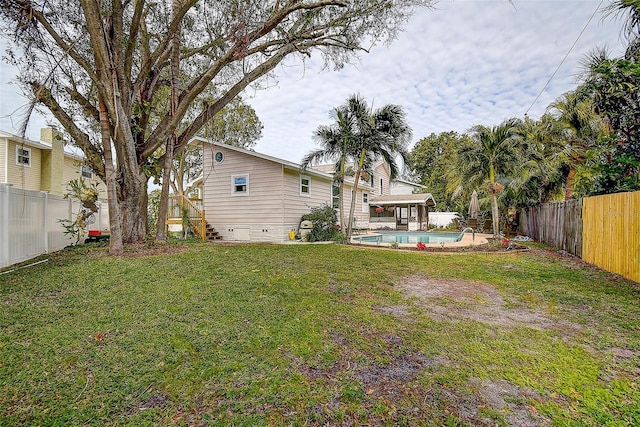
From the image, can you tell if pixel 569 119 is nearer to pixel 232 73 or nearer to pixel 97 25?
pixel 232 73

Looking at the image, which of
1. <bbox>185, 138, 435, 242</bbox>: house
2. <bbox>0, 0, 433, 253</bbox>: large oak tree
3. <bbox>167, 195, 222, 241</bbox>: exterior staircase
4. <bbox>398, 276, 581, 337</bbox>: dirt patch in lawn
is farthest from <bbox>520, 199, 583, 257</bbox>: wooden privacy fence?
<bbox>167, 195, 222, 241</bbox>: exterior staircase

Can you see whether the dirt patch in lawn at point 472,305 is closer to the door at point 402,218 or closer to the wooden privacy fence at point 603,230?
the wooden privacy fence at point 603,230

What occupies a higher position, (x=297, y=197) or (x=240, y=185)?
(x=240, y=185)

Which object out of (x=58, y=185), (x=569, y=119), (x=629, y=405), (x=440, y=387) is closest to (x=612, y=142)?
(x=569, y=119)

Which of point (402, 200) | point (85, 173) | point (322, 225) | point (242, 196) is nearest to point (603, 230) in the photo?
point (322, 225)

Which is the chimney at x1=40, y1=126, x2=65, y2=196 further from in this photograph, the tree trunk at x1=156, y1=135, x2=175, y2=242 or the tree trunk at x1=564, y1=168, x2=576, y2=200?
the tree trunk at x1=564, y1=168, x2=576, y2=200

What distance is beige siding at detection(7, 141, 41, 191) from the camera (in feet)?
49.7

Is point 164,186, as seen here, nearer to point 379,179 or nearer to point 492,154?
point 492,154

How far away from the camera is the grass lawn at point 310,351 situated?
91.8 inches

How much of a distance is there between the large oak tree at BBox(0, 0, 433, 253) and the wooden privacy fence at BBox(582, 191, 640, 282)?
263 inches

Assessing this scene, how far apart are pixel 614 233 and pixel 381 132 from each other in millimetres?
7864

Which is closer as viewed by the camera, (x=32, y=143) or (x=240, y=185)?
(x=240, y=185)

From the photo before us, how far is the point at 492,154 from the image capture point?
11.1 metres

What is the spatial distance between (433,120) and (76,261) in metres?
20.5
